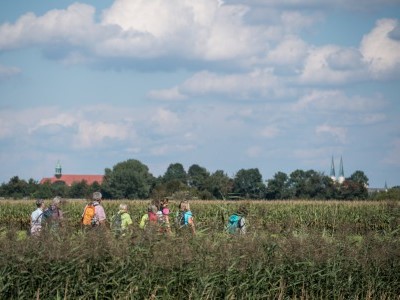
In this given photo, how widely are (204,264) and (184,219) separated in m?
3.73

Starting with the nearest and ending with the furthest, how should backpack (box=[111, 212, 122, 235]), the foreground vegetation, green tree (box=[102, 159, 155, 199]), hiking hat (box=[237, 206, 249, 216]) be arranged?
1. the foreground vegetation
2. backpack (box=[111, 212, 122, 235])
3. hiking hat (box=[237, 206, 249, 216])
4. green tree (box=[102, 159, 155, 199])

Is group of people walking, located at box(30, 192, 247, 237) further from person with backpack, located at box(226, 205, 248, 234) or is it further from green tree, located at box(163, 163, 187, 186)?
green tree, located at box(163, 163, 187, 186)

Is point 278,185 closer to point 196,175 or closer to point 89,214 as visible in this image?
point 196,175

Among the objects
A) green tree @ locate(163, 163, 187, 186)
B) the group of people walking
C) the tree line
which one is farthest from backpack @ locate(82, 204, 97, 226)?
green tree @ locate(163, 163, 187, 186)

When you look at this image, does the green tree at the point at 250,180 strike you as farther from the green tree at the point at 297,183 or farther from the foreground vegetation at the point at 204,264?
the foreground vegetation at the point at 204,264

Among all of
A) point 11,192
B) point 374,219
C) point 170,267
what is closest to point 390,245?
point 170,267

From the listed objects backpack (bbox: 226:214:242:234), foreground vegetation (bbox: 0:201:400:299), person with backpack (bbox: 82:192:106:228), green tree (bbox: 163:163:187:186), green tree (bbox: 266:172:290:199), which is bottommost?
foreground vegetation (bbox: 0:201:400:299)

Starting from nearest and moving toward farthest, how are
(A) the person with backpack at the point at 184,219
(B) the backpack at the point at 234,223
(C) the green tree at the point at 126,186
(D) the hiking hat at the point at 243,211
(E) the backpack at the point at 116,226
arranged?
(E) the backpack at the point at 116,226 → (A) the person with backpack at the point at 184,219 → (B) the backpack at the point at 234,223 → (D) the hiking hat at the point at 243,211 → (C) the green tree at the point at 126,186

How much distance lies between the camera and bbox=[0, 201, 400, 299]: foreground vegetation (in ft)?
38.7

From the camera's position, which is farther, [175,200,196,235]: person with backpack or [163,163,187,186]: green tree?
[163,163,187,186]: green tree

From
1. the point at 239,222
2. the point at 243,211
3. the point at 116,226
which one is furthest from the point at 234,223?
the point at 116,226

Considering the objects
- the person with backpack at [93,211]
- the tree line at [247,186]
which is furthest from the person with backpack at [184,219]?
the tree line at [247,186]

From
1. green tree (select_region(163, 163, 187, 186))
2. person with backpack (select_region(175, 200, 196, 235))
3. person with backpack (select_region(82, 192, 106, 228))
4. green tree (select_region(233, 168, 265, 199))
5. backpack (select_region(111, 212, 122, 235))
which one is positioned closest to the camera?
backpack (select_region(111, 212, 122, 235))

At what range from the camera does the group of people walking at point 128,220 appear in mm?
12930
